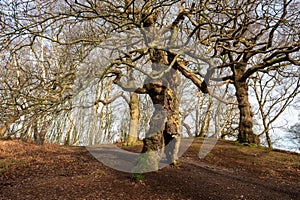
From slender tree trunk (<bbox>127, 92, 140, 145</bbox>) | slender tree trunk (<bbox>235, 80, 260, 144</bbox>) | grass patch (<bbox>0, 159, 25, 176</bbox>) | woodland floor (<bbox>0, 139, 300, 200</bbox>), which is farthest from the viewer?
slender tree trunk (<bbox>127, 92, 140, 145</bbox>)

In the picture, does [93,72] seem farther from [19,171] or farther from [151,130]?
[19,171]

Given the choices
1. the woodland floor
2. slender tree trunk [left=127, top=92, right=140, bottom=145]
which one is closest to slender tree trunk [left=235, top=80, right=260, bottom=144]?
the woodland floor

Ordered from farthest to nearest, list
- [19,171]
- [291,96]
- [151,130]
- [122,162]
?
[291,96] → [122,162] → [19,171] → [151,130]

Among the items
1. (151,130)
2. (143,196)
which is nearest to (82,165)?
(151,130)

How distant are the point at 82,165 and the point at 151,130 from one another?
90.6 inches

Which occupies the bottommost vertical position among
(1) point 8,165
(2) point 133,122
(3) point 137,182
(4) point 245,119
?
(1) point 8,165

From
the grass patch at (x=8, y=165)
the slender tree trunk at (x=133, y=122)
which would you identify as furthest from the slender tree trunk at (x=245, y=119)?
the grass patch at (x=8, y=165)

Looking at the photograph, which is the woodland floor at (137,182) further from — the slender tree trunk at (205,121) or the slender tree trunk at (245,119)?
the slender tree trunk at (205,121)

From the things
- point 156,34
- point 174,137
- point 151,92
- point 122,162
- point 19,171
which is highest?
point 156,34

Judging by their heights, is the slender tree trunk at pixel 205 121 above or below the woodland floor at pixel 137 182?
above

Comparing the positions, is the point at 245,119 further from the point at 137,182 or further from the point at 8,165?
the point at 8,165

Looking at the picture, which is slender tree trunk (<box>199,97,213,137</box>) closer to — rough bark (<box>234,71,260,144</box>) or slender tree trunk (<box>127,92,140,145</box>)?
rough bark (<box>234,71,260,144</box>)

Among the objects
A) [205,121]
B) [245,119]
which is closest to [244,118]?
[245,119]

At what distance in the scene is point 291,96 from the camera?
13.0 metres
